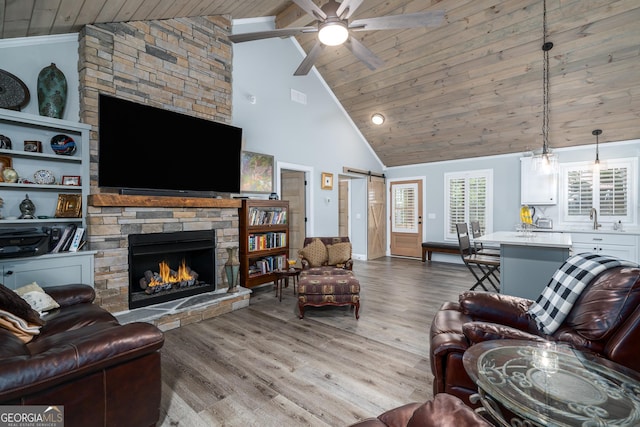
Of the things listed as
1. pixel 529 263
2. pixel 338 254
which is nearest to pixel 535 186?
pixel 529 263

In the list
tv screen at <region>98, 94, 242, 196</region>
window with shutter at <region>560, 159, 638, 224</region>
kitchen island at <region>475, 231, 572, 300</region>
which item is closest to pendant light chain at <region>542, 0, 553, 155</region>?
window with shutter at <region>560, 159, 638, 224</region>

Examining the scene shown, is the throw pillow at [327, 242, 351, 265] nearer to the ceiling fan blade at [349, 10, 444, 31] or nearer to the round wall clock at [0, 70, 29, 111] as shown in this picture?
the ceiling fan blade at [349, 10, 444, 31]

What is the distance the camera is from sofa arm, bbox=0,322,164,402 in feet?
3.81

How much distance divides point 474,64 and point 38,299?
595cm

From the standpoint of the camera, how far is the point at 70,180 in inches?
116

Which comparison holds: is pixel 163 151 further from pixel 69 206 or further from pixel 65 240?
pixel 65 240

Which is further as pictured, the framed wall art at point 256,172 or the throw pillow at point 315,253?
the framed wall art at point 256,172

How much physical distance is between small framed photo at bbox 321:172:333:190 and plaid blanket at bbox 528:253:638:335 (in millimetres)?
4466

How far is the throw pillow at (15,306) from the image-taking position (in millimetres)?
1675

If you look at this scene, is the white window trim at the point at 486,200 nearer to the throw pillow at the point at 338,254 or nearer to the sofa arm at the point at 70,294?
the throw pillow at the point at 338,254

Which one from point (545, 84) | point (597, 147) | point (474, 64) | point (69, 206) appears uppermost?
point (474, 64)

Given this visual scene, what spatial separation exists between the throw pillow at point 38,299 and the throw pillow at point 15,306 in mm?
298

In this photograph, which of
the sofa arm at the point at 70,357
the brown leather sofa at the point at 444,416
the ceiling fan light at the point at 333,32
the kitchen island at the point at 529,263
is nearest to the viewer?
the brown leather sofa at the point at 444,416
